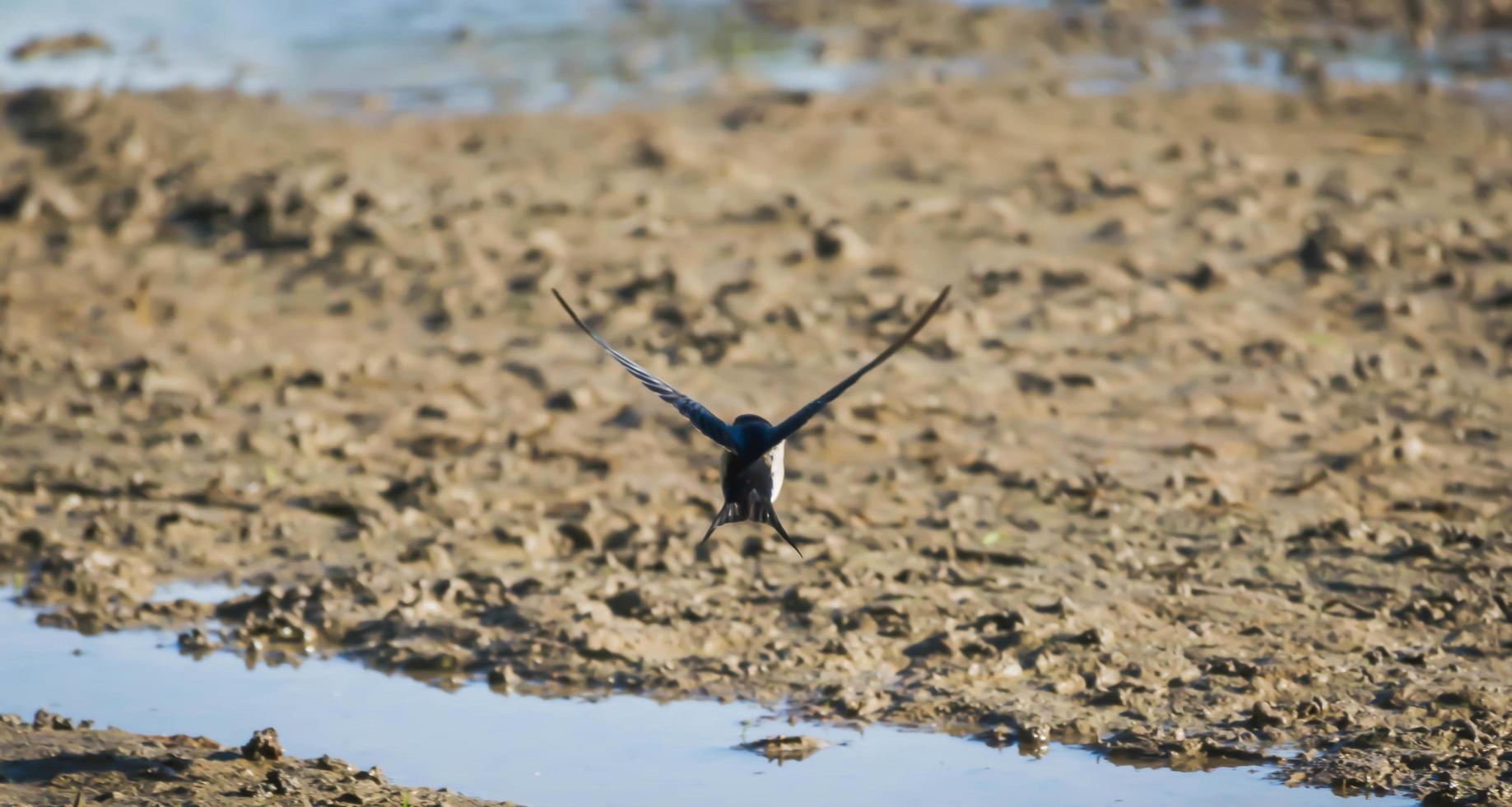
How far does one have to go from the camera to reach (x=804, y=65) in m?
13.0

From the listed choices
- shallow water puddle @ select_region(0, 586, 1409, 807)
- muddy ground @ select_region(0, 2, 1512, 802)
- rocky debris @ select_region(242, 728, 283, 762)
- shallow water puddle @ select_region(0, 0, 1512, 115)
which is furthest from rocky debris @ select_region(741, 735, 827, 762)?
shallow water puddle @ select_region(0, 0, 1512, 115)

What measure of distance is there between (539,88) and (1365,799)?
8534 mm

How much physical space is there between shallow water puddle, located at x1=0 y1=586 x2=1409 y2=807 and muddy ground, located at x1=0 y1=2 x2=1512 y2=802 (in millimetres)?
141

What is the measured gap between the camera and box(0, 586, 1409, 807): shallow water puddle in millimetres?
5141

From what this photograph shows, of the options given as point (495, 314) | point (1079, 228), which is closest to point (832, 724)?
point (495, 314)

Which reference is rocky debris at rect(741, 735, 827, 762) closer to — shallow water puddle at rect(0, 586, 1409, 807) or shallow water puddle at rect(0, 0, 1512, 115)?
shallow water puddle at rect(0, 586, 1409, 807)

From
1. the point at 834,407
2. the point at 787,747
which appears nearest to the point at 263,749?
the point at 787,747

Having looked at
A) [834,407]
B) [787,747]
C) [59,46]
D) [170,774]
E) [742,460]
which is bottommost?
[170,774]

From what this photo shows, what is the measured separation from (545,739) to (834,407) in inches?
102

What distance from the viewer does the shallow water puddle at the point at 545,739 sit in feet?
16.9

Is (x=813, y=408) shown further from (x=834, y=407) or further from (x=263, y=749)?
(x=834, y=407)

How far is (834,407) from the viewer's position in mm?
7746

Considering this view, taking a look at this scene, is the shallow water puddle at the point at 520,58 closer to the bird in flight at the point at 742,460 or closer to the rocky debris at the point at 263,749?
the rocky debris at the point at 263,749

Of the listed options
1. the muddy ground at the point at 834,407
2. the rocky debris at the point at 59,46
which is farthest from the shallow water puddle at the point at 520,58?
the muddy ground at the point at 834,407
